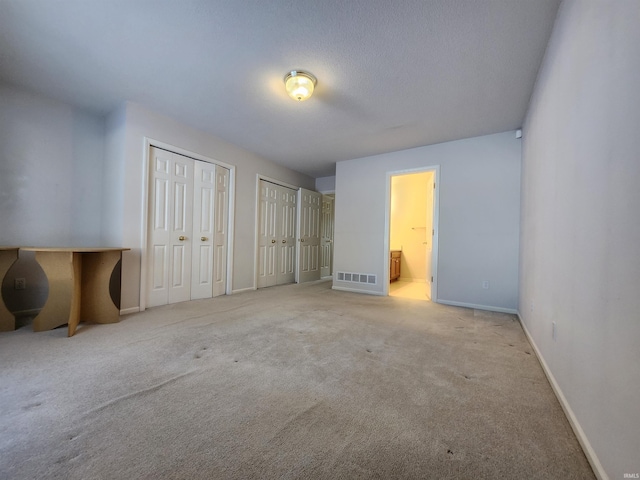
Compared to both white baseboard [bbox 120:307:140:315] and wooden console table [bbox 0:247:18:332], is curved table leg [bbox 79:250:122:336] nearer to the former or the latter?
white baseboard [bbox 120:307:140:315]

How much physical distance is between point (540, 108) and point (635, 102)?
1731 millimetres

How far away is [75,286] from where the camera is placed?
2.33 m

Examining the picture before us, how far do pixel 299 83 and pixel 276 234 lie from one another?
3152 mm

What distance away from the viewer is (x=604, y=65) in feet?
3.48

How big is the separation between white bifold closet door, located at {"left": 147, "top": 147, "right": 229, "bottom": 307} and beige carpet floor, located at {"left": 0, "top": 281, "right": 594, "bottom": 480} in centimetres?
101

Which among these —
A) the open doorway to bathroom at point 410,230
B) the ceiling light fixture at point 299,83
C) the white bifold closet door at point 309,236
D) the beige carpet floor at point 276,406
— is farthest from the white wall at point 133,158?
the open doorway to bathroom at point 410,230

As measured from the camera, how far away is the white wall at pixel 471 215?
337 centimetres

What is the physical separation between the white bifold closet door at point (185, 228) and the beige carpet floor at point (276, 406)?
3.30 feet

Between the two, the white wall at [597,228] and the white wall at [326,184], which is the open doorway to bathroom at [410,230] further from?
the white wall at [597,228]

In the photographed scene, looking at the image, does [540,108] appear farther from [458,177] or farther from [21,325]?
[21,325]

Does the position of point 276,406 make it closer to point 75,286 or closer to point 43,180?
point 75,286

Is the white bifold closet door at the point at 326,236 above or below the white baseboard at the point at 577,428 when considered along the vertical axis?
above


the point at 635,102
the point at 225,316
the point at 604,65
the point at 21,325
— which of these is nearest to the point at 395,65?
the point at 604,65

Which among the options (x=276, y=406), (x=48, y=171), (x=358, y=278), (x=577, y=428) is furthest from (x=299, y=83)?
(x=358, y=278)
